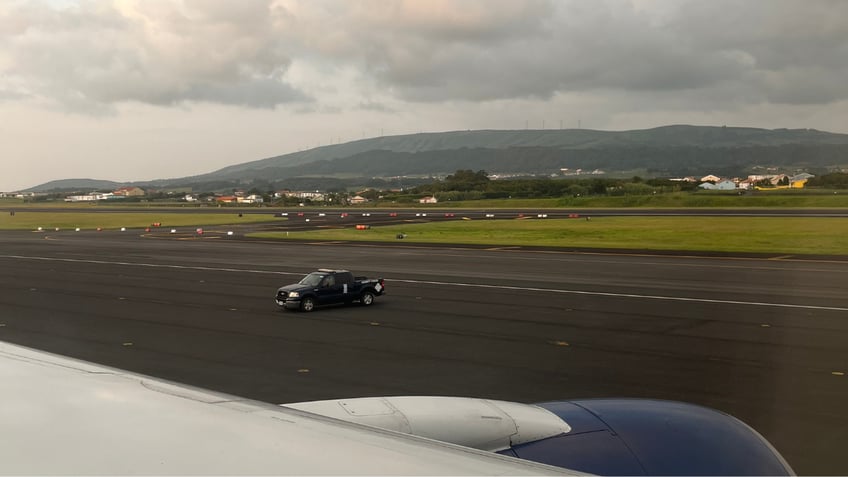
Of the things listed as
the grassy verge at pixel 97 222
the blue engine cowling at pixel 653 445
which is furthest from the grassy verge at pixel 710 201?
the blue engine cowling at pixel 653 445

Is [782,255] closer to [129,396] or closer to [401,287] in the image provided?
[401,287]

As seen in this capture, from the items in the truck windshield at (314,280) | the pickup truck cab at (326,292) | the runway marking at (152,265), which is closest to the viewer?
the pickup truck cab at (326,292)

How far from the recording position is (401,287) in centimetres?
3862

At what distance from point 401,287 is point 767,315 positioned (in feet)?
59.9

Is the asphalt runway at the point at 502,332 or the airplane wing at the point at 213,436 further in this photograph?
the asphalt runway at the point at 502,332

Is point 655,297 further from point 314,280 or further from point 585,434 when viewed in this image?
point 585,434

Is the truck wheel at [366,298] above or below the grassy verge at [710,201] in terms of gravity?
below

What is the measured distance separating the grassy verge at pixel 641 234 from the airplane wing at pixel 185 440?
187 feet

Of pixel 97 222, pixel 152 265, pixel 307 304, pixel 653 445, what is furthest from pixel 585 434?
pixel 97 222

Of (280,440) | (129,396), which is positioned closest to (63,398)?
(129,396)

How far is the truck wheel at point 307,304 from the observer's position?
30.8 meters

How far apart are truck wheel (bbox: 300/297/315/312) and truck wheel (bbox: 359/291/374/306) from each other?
2.42 metres

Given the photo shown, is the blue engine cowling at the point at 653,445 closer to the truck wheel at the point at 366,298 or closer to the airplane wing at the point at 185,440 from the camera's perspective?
Answer: the airplane wing at the point at 185,440

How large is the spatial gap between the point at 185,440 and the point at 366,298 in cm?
3007
